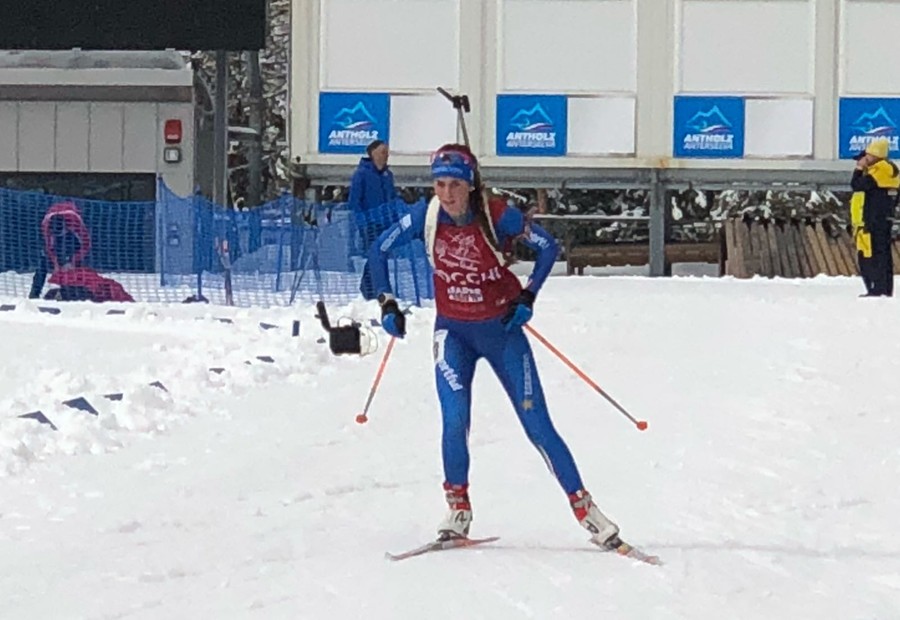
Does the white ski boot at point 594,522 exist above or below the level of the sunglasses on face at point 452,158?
below

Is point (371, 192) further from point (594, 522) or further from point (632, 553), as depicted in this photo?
point (632, 553)

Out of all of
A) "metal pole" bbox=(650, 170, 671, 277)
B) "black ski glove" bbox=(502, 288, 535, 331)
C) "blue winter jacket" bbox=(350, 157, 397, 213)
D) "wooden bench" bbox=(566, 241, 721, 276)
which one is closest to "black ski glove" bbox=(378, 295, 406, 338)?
"black ski glove" bbox=(502, 288, 535, 331)

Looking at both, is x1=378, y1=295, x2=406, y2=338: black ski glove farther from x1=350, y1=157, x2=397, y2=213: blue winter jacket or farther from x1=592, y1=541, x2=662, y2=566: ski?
x1=350, y1=157, x2=397, y2=213: blue winter jacket

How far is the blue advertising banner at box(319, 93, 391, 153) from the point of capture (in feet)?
89.9

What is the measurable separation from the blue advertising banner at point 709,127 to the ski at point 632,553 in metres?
21.6

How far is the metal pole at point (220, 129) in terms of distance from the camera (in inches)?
1043

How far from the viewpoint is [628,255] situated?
3162 cm

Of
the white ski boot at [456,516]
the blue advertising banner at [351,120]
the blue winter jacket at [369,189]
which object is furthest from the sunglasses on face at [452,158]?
the blue advertising banner at [351,120]

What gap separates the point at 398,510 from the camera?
24.6ft

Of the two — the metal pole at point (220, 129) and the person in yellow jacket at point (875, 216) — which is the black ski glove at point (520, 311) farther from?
the metal pole at point (220, 129)

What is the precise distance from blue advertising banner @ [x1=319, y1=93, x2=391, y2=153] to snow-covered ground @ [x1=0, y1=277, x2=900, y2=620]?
42.1 ft

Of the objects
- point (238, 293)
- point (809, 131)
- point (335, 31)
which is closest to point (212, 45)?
point (335, 31)

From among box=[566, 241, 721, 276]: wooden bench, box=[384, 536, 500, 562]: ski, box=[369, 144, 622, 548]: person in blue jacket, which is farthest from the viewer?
box=[566, 241, 721, 276]: wooden bench

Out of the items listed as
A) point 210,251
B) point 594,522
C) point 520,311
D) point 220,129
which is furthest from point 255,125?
point 594,522
